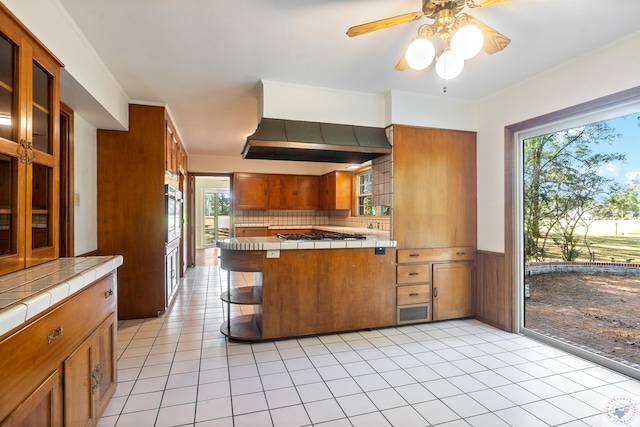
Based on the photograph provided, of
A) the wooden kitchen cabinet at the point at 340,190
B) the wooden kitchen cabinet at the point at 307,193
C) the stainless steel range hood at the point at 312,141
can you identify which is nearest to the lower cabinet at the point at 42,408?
the stainless steel range hood at the point at 312,141

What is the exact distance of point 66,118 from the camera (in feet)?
8.85

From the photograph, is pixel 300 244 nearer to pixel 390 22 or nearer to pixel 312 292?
pixel 312 292

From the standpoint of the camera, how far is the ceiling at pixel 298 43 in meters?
1.94

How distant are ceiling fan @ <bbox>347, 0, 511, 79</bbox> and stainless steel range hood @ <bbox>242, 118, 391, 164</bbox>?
4.61ft

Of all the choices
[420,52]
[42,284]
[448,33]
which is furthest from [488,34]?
[42,284]

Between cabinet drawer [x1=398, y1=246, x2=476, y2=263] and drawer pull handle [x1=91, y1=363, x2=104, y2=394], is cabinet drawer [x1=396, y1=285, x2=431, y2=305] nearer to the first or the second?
cabinet drawer [x1=398, y1=246, x2=476, y2=263]

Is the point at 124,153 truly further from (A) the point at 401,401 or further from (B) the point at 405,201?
(A) the point at 401,401

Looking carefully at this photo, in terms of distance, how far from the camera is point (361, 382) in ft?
7.10

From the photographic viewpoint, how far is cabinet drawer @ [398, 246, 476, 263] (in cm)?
330

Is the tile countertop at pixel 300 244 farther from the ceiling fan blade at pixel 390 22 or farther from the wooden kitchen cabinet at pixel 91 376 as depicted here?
the ceiling fan blade at pixel 390 22

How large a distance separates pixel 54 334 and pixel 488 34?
96.3 inches

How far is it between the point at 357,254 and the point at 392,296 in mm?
587

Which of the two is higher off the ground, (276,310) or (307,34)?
(307,34)

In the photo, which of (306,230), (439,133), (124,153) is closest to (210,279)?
(306,230)
